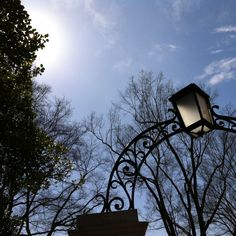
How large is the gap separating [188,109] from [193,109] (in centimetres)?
6

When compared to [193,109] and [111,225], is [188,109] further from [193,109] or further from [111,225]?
[111,225]

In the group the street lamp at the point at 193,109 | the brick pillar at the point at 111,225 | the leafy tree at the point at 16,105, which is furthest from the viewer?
the leafy tree at the point at 16,105

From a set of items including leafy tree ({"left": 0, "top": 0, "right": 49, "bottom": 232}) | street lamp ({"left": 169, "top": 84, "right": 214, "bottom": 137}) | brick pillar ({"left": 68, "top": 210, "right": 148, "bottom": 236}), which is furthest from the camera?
leafy tree ({"left": 0, "top": 0, "right": 49, "bottom": 232})

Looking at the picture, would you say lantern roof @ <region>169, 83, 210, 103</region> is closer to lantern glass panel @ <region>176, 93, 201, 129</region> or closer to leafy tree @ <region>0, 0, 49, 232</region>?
lantern glass panel @ <region>176, 93, 201, 129</region>

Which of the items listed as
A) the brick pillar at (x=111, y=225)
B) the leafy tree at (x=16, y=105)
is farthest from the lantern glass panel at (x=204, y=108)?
the leafy tree at (x=16, y=105)

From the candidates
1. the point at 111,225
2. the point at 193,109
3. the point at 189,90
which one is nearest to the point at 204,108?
the point at 193,109

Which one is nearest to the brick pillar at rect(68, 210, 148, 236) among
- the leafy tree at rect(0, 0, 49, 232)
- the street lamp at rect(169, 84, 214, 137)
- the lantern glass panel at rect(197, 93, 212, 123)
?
the street lamp at rect(169, 84, 214, 137)

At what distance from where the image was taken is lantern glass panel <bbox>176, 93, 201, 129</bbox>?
3.57 m

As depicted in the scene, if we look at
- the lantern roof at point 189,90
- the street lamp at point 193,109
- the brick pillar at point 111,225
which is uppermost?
the lantern roof at point 189,90

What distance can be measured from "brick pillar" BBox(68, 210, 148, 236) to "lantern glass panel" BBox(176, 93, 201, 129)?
107 centimetres

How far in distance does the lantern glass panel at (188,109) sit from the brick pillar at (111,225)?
1.07 metres

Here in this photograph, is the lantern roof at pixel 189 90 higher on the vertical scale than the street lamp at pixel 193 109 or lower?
higher

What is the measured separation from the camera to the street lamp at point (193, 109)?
11.7 ft

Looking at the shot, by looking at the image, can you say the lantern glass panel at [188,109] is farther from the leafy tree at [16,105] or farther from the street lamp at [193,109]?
the leafy tree at [16,105]
